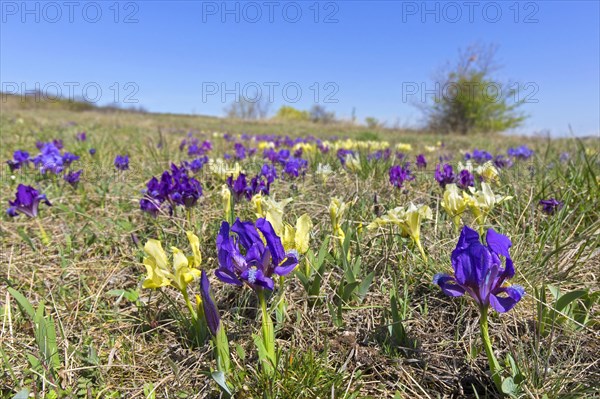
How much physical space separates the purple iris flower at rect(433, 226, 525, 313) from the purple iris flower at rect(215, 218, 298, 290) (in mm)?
537

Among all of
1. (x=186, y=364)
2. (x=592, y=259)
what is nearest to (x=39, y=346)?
(x=186, y=364)

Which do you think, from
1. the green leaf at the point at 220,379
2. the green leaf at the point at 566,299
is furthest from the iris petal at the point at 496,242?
the green leaf at the point at 220,379

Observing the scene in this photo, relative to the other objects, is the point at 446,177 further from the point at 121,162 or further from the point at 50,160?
the point at 50,160

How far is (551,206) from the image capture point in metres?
2.34

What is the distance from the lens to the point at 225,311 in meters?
1.90

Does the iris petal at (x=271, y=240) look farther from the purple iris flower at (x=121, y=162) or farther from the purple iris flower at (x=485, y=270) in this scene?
the purple iris flower at (x=121, y=162)

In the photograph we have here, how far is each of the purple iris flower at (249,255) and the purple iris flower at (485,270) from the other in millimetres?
537

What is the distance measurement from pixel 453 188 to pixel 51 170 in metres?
3.78

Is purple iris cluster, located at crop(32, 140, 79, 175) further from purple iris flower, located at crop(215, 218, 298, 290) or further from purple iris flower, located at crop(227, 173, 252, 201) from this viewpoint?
purple iris flower, located at crop(215, 218, 298, 290)

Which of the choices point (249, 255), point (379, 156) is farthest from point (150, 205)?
point (379, 156)

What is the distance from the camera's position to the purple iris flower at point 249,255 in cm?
133

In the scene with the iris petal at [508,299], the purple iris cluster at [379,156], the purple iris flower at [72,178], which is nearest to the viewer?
the iris petal at [508,299]

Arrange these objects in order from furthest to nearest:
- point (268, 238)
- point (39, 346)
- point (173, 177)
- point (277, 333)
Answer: point (173, 177)
point (277, 333)
point (39, 346)
point (268, 238)

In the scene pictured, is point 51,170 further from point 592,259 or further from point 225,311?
point 592,259
